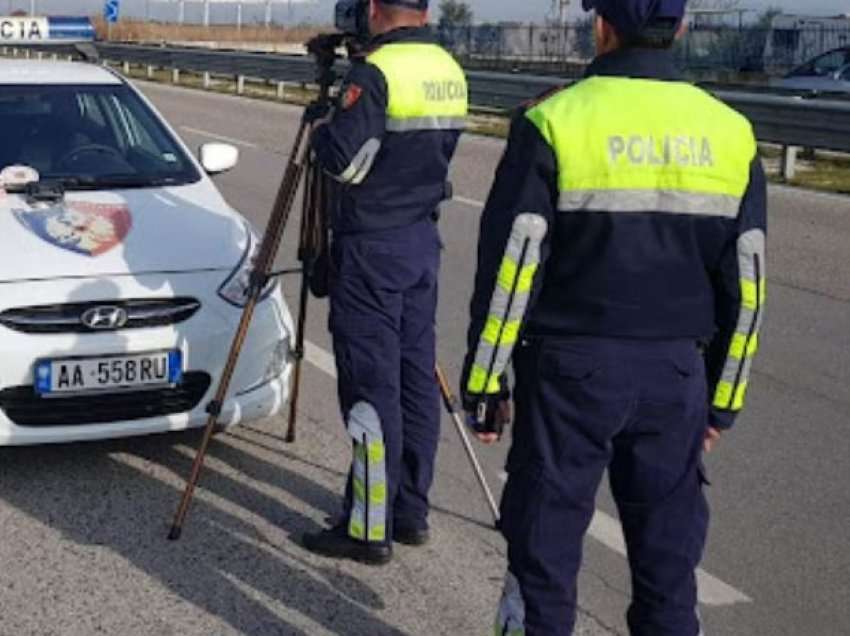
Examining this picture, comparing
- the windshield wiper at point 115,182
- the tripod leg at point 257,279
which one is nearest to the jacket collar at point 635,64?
the tripod leg at point 257,279

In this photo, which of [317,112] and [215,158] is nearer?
[317,112]

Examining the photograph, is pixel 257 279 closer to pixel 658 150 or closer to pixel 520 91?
pixel 658 150

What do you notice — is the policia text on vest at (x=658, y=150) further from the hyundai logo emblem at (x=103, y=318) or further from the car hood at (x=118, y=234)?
the car hood at (x=118, y=234)

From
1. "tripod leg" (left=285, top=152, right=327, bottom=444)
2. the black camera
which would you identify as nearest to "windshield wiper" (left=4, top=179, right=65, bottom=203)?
"tripod leg" (left=285, top=152, right=327, bottom=444)

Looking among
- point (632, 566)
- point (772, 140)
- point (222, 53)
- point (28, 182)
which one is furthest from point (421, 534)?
point (222, 53)

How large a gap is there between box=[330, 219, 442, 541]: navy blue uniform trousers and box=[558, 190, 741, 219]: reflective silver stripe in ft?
4.55

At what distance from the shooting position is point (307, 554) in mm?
4438

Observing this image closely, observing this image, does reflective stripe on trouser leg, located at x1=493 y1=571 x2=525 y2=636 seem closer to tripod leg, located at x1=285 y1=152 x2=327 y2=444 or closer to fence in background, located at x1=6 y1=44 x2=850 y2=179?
fence in background, located at x1=6 y1=44 x2=850 y2=179

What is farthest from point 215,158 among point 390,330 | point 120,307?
point 390,330

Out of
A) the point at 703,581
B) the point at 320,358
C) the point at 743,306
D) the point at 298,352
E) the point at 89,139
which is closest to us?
the point at 743,306

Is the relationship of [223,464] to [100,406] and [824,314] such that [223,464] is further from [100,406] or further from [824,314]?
[824,314]

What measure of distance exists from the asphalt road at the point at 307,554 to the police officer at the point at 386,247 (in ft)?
0.93

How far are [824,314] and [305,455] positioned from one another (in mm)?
4249

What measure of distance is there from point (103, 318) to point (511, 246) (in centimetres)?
253
